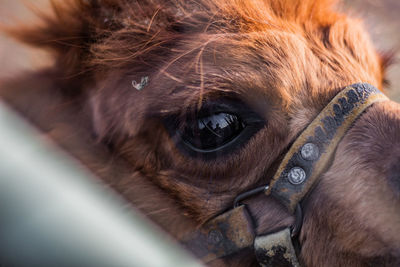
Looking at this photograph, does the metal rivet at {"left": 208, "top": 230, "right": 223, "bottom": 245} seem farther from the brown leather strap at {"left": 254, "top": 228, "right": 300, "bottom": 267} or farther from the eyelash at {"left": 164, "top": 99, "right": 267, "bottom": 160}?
the eyelash at {"left": 164, "top": 99, "right": 267, "bottom": 160}

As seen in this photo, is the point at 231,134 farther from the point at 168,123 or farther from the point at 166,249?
the point at 166,249

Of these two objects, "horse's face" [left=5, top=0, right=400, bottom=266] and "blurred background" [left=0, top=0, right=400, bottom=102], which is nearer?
"horse's face" [left=5, top=0, right=400, bottom=266]

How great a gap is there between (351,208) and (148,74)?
97 centimetres

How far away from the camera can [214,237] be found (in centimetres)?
155

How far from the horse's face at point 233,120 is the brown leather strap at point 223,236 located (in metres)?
0.04

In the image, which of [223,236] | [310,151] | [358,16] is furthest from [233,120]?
[358,16]

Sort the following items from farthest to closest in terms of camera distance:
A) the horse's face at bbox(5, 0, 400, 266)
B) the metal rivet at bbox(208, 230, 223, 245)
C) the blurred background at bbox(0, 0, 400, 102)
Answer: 1. the blurred background at bbox(0, 0, 400, 102)
2. the metal rivet at bbox(208, 230, 223, 245)
3. the horse's face at bbox(5, 0, 400, 266)

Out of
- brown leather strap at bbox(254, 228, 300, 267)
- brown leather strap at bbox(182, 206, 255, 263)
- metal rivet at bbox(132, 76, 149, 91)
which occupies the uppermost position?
metal rivet at bbox(132, 76, 149, 91)

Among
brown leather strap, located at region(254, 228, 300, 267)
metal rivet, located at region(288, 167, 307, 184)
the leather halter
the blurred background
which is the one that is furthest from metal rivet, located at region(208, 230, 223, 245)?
the blurred background

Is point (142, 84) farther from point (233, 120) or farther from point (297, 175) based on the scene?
point (297, 175)

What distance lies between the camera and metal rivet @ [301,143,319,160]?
1.49 meters

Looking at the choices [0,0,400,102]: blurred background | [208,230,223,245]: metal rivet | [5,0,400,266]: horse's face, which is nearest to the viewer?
[5,0,400,266]: horse's face

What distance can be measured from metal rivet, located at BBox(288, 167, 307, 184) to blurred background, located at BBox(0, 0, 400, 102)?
1270 millimetres

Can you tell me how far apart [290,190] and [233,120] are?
14.2 inches
